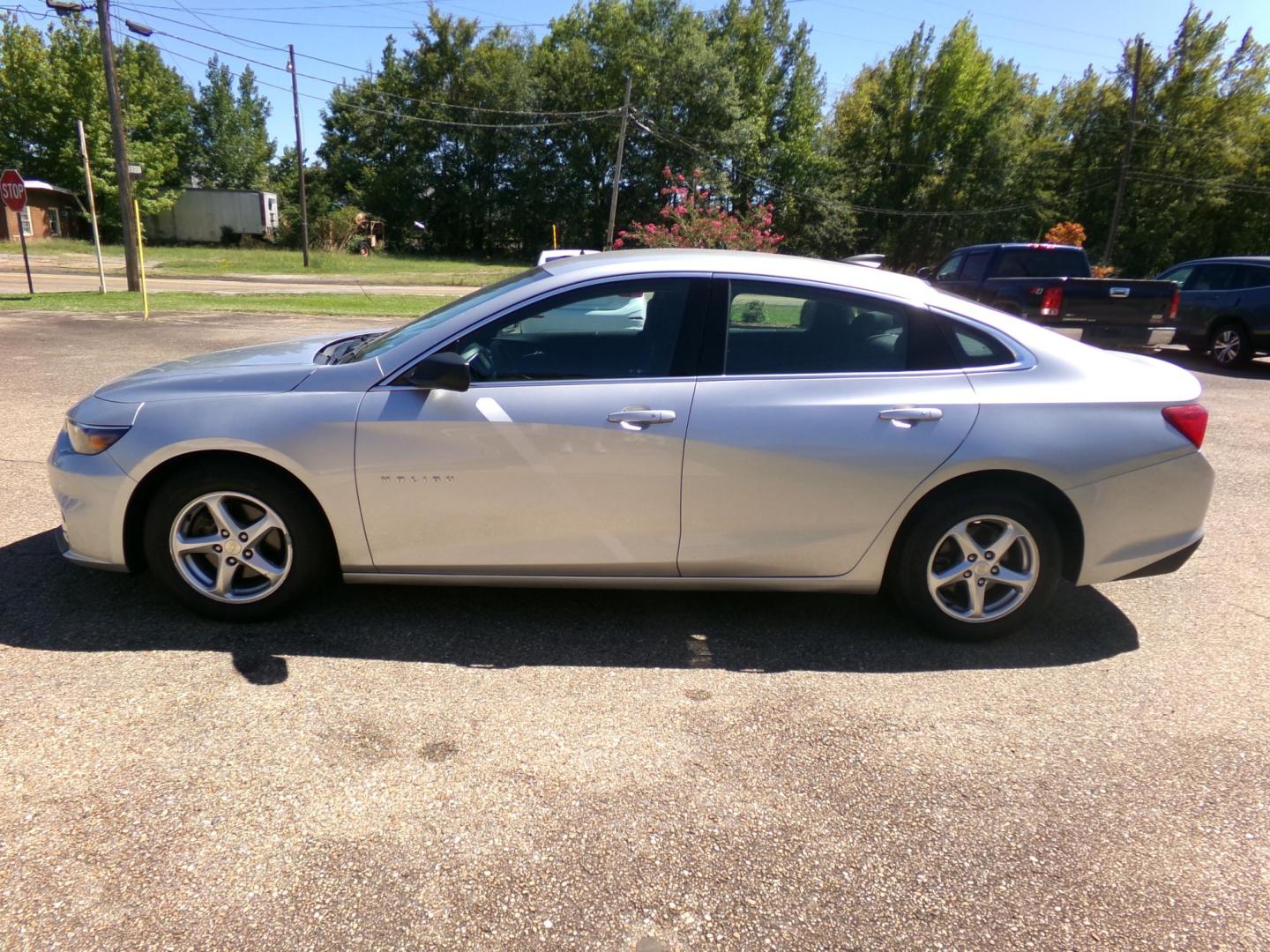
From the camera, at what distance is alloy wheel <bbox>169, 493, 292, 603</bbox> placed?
3594mm

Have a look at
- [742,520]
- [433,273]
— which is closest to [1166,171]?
[433,273]

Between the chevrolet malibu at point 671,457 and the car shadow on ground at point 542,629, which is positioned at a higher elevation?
the chevrolet malibu at point 671,457

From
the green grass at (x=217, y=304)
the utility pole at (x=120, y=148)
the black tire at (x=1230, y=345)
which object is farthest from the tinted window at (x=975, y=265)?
the utility pole at (x=120, y=148)

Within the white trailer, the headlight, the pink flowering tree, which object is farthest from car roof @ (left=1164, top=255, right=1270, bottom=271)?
the white trailer

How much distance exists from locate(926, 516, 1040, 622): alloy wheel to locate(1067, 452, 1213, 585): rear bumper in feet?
0.86

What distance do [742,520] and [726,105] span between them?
180 feet

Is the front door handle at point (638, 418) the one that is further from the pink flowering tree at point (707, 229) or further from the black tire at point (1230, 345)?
the pink flowering tree at point (707, 229)

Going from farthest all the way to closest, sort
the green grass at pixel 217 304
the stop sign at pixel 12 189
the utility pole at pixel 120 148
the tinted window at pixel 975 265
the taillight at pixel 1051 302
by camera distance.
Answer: the utility pole at pixel 120 148, the stop sign at pixel 12 189, the green grass at pixel 217 304, the tinted window at pixel 975 265, the taillight at pixel 1051 302

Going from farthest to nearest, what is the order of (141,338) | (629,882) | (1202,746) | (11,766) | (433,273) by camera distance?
1. (433,273)
2. (141,338)
3. (1202,746)
4. (11,766)
5. (629,882)

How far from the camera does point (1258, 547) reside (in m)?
5.12

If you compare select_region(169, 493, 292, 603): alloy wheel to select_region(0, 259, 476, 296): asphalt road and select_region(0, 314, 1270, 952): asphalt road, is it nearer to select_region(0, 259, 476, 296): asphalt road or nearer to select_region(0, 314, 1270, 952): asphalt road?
select_region(0, 314, 1270, 952): asphalt road

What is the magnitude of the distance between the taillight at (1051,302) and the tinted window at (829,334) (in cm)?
1017

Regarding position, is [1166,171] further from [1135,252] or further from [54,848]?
[54,848]

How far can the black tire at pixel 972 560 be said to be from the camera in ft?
11.7
